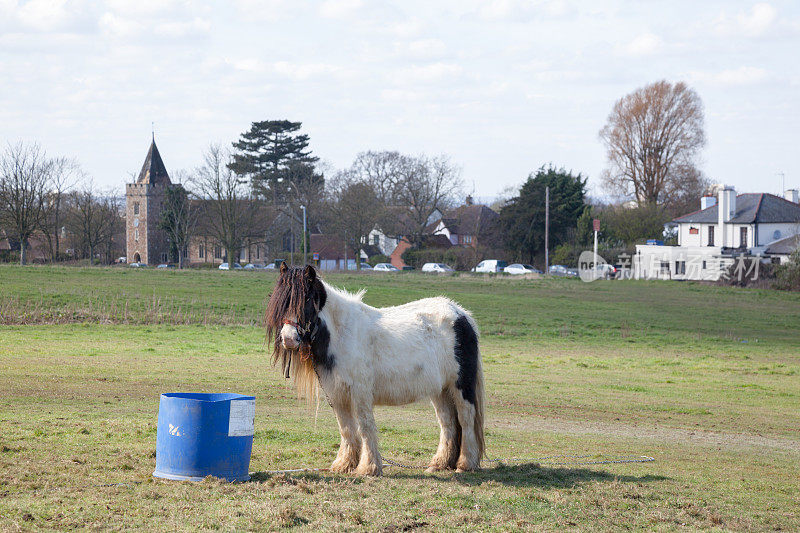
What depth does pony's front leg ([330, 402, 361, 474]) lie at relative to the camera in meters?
8.75

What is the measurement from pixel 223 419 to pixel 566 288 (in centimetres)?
4969

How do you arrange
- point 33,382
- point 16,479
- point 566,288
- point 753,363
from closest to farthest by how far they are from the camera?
point 16,479, point 33,382, point 753,363, point 566,288

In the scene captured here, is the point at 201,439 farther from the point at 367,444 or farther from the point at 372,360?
the point at 372,360

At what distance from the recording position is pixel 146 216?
108812 millimetres

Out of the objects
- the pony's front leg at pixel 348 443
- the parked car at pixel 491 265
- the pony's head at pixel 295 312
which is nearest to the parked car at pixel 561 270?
the parked car at pixel 491 265

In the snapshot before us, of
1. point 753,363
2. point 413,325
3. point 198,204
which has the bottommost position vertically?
point 753,363

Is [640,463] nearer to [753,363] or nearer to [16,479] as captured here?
[16,479]

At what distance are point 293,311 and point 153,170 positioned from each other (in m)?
110

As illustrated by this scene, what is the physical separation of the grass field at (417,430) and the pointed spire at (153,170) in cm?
7980

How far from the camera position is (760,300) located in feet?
172

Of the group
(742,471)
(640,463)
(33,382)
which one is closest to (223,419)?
(640,463)

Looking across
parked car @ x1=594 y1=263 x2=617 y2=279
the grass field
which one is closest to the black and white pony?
the grass field

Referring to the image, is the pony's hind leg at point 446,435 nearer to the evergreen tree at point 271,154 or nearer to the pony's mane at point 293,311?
the pony's mane at point 293,311

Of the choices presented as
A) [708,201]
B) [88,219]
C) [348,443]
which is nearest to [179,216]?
[88,219]
